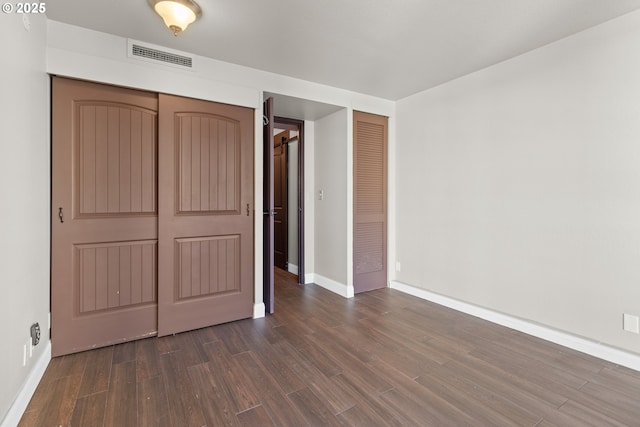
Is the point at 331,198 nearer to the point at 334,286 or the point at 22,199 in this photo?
the point at 334,286

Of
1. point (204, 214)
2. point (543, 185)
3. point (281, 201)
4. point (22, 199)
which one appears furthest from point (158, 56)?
point (543, 185)

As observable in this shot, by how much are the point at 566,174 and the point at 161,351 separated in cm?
360

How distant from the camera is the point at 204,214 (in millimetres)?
2861

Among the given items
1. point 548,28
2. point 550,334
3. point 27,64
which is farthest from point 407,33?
point 550,334

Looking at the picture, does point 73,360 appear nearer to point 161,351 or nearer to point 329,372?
point 161,351

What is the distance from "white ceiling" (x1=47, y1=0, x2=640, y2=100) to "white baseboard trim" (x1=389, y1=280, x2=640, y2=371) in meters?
2.46

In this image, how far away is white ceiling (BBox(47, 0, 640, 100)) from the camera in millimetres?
2102

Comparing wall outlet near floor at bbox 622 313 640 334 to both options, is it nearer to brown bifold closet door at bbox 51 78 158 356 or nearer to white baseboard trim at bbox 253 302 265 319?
white baseboard trim at bbox 253 302 265 319

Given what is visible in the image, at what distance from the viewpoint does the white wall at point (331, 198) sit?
3.87 m

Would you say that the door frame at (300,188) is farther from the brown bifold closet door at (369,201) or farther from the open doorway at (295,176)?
the brown bifold closet door at (369,201)

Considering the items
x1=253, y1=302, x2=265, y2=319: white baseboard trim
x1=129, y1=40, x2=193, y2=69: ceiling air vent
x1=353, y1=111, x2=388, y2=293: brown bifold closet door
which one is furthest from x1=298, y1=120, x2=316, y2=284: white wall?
x1=129, y1=40, x2=193, y2=69: ceiling air vent

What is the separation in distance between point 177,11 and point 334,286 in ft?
10.7

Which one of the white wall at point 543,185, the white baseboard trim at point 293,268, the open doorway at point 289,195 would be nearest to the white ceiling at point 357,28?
the white wall at point 543,185

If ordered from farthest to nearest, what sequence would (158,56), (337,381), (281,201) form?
(281,201)
(158,56)
(337,381)
